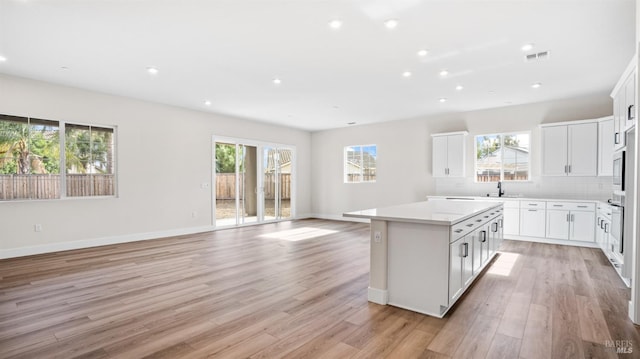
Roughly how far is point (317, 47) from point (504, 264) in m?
3.93

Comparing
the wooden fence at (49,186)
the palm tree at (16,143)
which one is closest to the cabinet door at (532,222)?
the wooden fence at (49,186)

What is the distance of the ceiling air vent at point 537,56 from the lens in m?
3.94

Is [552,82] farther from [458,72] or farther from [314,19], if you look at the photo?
[314,19]

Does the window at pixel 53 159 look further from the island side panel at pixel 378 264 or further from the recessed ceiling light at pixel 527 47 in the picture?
the recessed ceiling light at pixel 527 47

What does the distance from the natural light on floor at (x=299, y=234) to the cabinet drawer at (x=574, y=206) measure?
4326 millimetres

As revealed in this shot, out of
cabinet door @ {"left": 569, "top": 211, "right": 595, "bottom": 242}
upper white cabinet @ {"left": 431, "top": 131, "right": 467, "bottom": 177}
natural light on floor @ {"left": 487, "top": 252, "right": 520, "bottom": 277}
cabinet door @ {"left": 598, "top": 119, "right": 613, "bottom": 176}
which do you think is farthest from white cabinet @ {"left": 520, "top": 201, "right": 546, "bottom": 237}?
upper white cabinet @ {"left": 431, "top": 131, "right": 467, "bottom": 177}

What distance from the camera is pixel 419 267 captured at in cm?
285

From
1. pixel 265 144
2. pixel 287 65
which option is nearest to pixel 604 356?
pixel 287 65

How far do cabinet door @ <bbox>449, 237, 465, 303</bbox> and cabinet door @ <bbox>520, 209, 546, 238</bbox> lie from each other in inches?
158

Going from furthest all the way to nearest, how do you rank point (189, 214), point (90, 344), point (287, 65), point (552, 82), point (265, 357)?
point (189, 214)
point (552, 82)
point (287, 65)
point (90, 344)
point (265, 357)

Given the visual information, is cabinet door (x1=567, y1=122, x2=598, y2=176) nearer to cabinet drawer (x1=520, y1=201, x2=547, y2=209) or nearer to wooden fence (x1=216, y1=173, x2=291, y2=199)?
cabinet drawer (x1=520, y1=201, x2=547, y2=209)

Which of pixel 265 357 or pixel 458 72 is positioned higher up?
pixel 458 72

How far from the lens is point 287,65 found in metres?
4.40

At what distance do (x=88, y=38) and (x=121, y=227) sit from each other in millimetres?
3684
